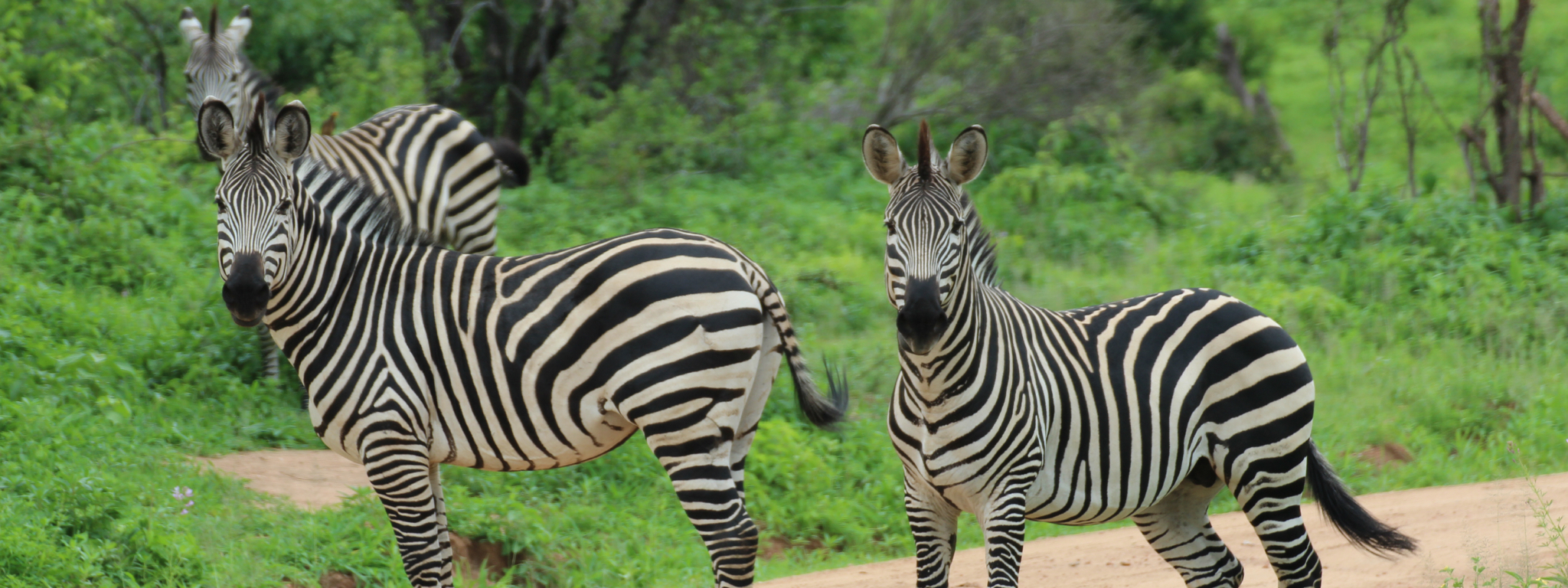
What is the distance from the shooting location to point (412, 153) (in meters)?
8.15

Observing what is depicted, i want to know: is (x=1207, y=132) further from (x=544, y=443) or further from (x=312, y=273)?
(x=312, y=273)

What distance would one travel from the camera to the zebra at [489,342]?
13.6 ft

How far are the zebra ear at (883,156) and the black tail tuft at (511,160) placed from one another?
553 cm

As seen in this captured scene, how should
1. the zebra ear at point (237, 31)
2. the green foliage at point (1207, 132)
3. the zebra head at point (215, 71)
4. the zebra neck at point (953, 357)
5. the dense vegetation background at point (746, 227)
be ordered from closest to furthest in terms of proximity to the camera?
the zebra neck at point (953, 357)
the dense vegetation background at point (746, 227)
the zebra head at point (215, 71)
the zebra ear at point (237, 31)
the green foliage at point (1207, 132)

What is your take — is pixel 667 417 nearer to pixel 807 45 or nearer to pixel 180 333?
pixel 180 333

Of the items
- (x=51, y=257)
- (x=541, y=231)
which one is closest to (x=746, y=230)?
(x=541, y=231)

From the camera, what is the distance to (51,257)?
8.07 meters

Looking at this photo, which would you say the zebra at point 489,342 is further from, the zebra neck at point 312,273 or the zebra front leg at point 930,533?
the zebra front leg at point 930,533

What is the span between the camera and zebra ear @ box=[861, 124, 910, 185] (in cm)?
380

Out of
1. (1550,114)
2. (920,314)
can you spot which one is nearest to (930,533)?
(920,314)

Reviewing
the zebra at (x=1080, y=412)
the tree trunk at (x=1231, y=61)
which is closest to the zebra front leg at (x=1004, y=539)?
the zebra at (x=1080, y=412)

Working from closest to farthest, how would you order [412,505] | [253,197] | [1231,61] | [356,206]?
[253,197]
[412,505]
[356,206]
[1231,61]

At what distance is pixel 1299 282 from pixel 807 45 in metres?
7.18

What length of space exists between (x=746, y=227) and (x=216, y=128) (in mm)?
7562
